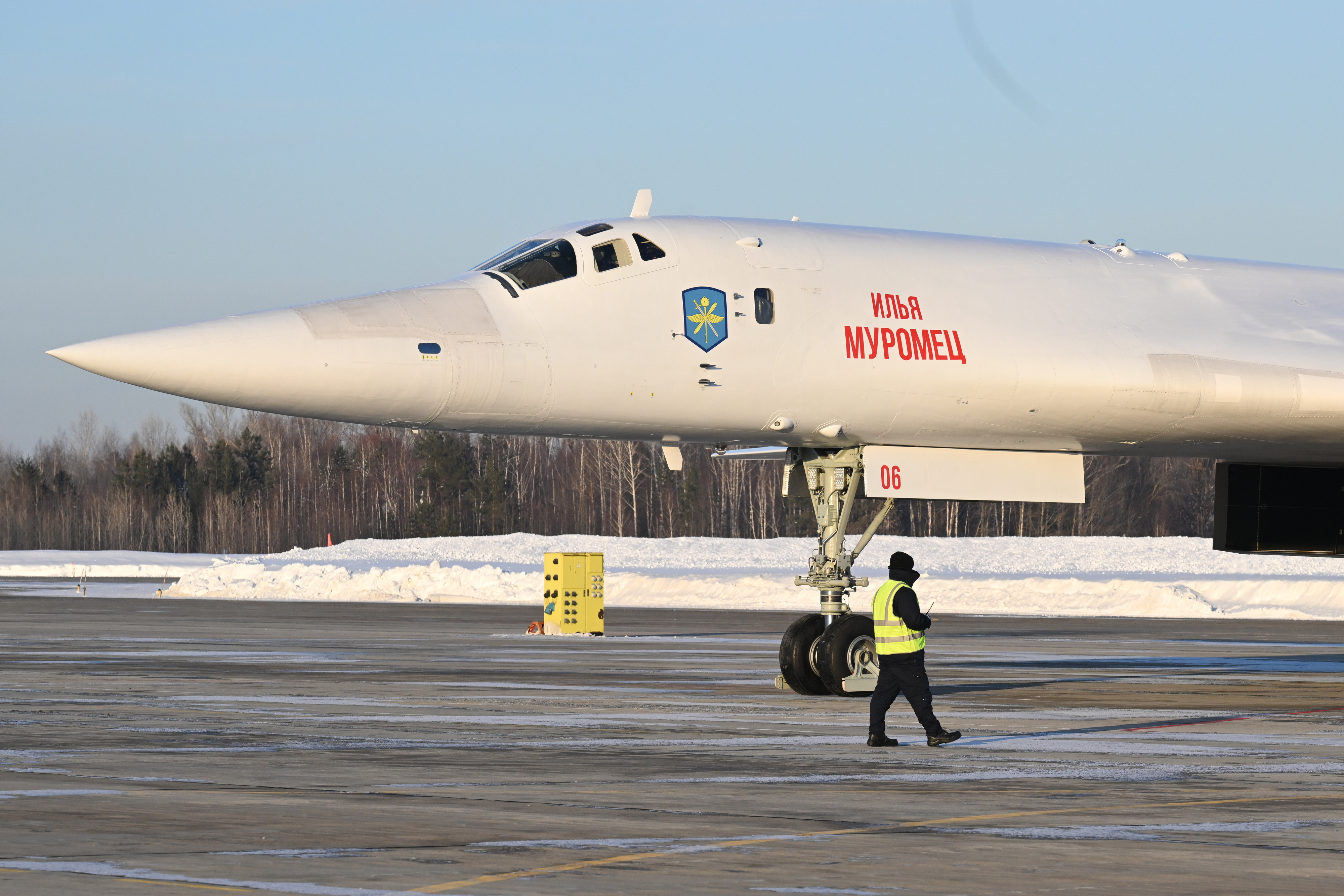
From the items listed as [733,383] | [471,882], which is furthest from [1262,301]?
[471,882]

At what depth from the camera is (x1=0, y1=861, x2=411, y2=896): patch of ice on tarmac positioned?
6992 mm

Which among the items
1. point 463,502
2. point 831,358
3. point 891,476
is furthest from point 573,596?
point 463,502

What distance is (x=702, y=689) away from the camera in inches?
756

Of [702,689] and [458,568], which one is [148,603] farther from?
[702,689]

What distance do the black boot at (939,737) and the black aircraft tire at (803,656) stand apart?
4.31 meters

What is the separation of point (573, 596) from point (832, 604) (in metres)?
14.7

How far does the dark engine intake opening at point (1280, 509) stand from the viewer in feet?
62.6

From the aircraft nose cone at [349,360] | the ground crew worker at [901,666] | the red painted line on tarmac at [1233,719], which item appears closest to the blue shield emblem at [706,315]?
the aircraft nose cone at [349,360]

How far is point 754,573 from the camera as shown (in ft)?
213

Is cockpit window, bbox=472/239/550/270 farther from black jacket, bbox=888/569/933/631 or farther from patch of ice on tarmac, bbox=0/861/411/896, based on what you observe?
patch of ice on tarmac, bbox=0/861/411/896

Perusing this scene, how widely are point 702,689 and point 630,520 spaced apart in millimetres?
89421

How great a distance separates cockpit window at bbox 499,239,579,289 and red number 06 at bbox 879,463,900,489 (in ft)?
11.8

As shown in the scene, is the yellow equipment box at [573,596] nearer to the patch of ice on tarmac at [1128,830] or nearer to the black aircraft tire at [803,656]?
the black aircraft tire at [803,656]

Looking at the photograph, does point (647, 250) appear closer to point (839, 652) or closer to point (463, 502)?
point (839, 652)
